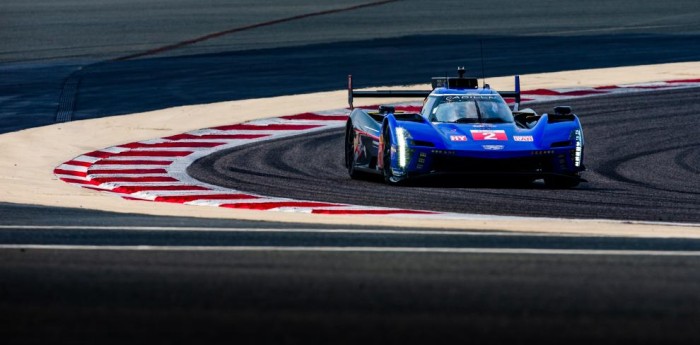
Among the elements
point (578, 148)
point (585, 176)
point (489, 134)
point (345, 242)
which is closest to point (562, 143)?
point (578, 148)

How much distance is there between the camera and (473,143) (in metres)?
15.7

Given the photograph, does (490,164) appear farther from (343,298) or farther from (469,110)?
(343,298)

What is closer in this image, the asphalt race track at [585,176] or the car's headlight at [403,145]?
the asphalt race track at [585,176]

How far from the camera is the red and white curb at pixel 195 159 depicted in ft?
47.2

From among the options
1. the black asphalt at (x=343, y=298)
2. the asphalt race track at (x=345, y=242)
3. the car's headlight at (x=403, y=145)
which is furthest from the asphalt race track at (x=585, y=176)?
the black asphalt at (x=343, y=298)

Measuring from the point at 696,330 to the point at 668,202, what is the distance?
7.92 m

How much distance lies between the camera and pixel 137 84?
28.3 m

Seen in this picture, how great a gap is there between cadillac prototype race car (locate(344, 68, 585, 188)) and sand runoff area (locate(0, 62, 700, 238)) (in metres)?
1.54

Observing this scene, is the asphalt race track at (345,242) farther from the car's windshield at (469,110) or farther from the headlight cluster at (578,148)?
the car's windshield at (469,110)

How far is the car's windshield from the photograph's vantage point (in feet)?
54.3

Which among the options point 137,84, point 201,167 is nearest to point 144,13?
point 137,84

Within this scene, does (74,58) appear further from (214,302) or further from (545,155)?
(214,302)

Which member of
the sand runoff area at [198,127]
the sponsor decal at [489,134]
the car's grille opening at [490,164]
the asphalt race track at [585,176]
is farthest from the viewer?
the sponsor decal at [489,134]

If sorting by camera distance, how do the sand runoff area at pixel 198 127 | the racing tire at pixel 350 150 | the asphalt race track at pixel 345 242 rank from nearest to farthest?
1. the asphalt race track at pixel 345 242
2. the sand runoff area at pixel 198 127
3. the racing tire at pixel 350 150
